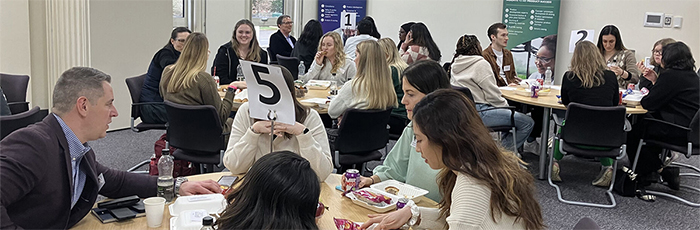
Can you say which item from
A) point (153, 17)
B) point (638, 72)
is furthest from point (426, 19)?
point (153, 17)

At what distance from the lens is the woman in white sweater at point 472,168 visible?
1930mm

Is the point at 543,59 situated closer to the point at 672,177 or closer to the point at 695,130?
the point at 672,177

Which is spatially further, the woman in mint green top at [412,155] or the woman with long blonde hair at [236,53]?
the woman with long blonde hair at [236,53]

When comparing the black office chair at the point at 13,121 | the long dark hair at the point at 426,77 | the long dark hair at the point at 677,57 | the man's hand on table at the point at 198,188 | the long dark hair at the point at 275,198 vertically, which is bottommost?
the man's hand on table at the point at 198,188

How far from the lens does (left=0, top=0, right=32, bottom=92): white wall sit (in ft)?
19.1

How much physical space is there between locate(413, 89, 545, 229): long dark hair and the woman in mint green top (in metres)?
0.53

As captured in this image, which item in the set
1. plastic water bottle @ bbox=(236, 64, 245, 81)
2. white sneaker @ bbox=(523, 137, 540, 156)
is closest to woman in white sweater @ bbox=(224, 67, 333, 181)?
plastic water bottle @ bbox=(236, 64, 245, 81)

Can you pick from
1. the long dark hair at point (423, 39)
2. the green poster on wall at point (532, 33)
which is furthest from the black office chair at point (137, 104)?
the green poster on wall at point (532, 33)

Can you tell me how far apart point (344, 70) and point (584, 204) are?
103 inches

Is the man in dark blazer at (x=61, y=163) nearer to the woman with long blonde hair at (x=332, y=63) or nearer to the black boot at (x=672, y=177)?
the woman with long blonde hair at (x=332, y=63)

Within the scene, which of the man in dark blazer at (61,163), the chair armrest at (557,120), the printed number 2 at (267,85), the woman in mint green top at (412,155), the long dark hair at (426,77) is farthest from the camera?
the chair armrest at (557,120)

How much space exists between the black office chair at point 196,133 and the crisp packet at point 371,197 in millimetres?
1758

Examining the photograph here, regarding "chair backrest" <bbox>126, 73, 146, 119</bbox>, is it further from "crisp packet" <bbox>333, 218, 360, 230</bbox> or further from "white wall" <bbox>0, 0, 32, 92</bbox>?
"crisp packet" <bbox>333, 218, 360, 230</bbox>

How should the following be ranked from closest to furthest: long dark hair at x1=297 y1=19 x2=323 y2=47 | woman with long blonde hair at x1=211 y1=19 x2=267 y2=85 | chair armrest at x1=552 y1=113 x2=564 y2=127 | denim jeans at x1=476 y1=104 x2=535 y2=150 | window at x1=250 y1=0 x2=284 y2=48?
chair armrest at x1=552 y1=113 x2=564 y2=127 < denim jeans at x1=476 y1=104 x2=535 y2=150 < woman with long blonde hair at x1=211 y1=19 x2=267 y2=85 < long dark hair at x1=297 y1=19 x2=323 y2=47 < window at x1=250 y1=0 x2=284 y2=48
